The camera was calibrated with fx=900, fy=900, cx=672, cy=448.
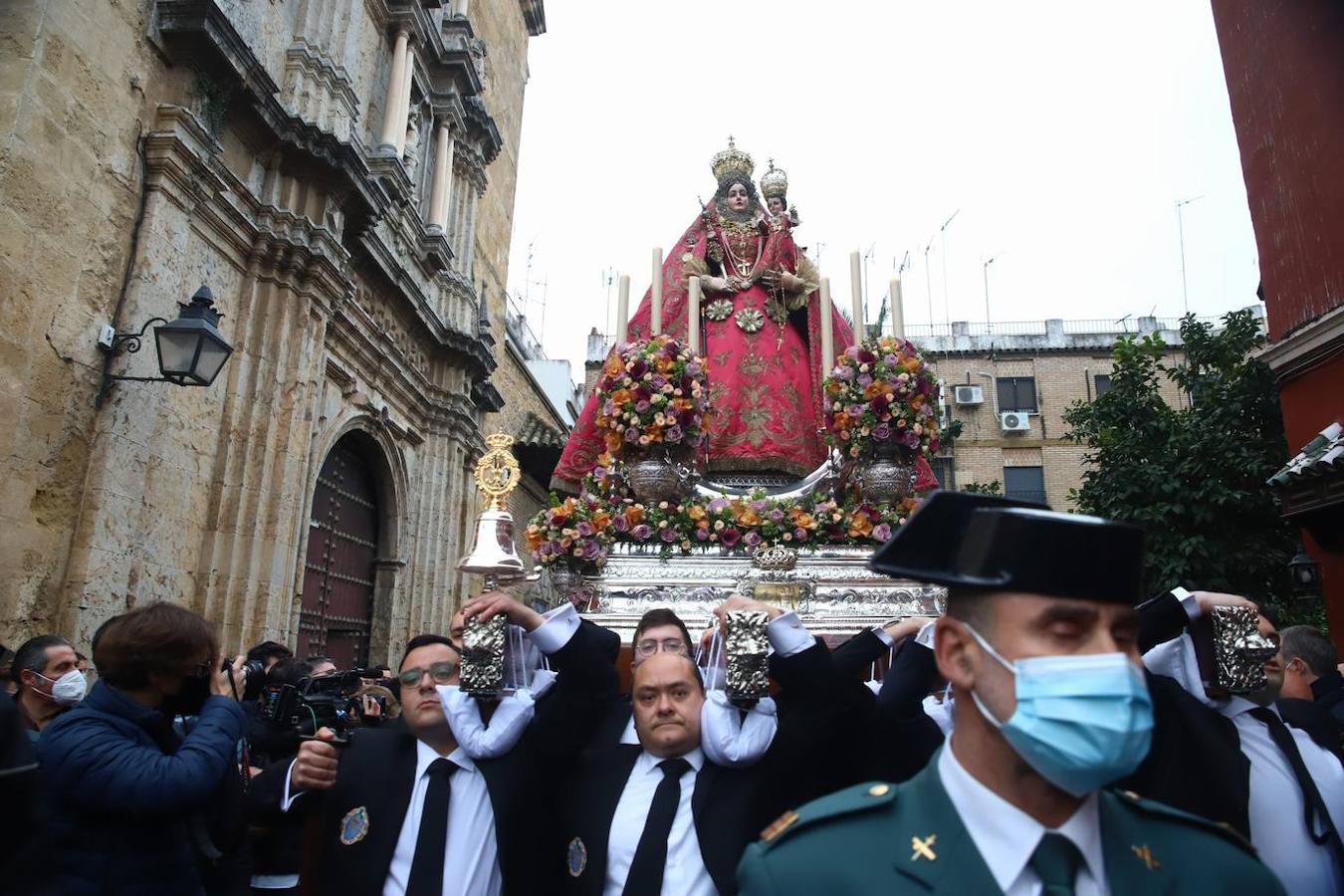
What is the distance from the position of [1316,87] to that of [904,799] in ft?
30.3

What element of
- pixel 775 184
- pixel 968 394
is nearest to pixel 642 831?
pixel 775 184

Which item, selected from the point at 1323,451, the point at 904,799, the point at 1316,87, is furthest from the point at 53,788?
the point at 1316,87

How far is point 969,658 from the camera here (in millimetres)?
1434

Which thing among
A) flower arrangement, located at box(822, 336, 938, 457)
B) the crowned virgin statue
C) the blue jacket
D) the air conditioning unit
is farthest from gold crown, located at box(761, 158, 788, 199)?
the air conditioning unit

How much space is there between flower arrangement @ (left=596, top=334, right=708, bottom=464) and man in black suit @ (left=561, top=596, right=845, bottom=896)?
2.70 m

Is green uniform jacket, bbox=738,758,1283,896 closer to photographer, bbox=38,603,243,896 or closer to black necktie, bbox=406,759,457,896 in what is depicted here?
black necktie, bbox=406,759,457,896

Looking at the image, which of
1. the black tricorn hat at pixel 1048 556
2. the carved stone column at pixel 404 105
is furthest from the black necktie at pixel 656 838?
the carved stone column at pixel 404 105

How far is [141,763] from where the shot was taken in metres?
2.35

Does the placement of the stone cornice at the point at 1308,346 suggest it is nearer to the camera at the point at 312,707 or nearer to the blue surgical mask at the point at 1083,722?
the blue surgical mask at the point at 1083,722

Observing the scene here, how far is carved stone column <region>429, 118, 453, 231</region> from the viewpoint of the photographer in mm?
12141

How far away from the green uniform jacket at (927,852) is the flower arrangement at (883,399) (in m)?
3.91

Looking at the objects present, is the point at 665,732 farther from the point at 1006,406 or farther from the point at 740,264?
the point at 1006,406

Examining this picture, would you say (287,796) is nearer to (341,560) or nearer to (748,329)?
(748,329)

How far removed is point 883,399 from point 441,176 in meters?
8.94
